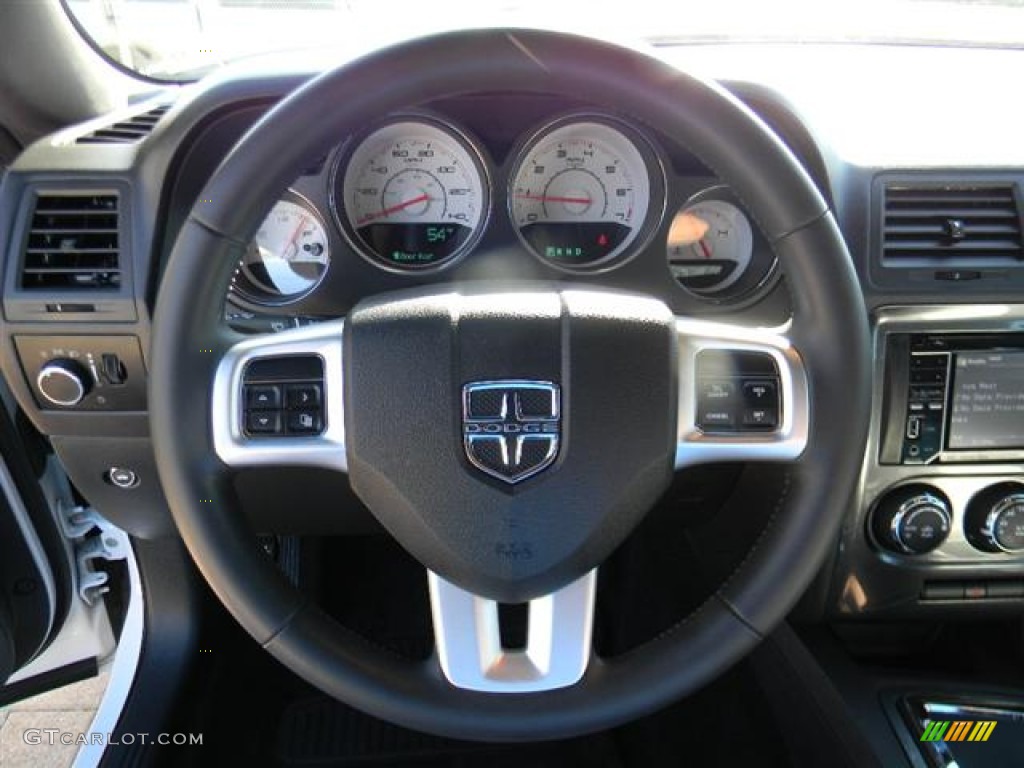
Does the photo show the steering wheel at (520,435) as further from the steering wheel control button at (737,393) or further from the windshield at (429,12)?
the windshield at (429,12)

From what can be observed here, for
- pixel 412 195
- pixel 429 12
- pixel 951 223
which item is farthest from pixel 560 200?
pixel 951 223

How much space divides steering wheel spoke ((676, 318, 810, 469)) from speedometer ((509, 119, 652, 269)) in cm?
36

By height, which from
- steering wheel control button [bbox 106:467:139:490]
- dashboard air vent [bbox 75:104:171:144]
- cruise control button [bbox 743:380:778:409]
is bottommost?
steering wheel control button [bbox 106:467:139:490]

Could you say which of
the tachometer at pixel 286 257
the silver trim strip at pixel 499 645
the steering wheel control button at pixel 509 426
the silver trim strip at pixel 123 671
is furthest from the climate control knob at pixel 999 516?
the silver trim strip at pixel 123 671

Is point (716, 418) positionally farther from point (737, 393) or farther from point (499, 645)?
point (499, 645)

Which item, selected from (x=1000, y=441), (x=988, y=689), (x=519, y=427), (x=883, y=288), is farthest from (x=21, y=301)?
(x=988, y=689)

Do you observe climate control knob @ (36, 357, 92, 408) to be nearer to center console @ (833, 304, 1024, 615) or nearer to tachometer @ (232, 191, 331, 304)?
tachometer @ (232, 191, 331, 304)

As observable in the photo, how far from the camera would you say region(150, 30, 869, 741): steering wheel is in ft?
3.10

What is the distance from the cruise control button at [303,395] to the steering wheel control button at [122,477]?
0.55m

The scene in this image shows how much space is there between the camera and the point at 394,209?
1.37 meters

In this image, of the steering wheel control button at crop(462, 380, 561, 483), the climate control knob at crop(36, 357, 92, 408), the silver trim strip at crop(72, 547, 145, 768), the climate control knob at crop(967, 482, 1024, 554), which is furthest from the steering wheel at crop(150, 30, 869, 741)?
the silver trim strip at crop(72, 547, 145, 768)

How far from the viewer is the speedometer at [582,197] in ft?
4.43

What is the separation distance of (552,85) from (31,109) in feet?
3.43

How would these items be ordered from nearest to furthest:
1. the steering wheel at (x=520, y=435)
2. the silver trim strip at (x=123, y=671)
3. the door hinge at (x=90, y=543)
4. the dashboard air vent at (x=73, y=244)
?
the steering wheel at (x=520, y=435), the dashboard air vent at (x=73, y=244), the silver trim strip at (x=123, y=671), the door hinge at (x=90, y=543)
